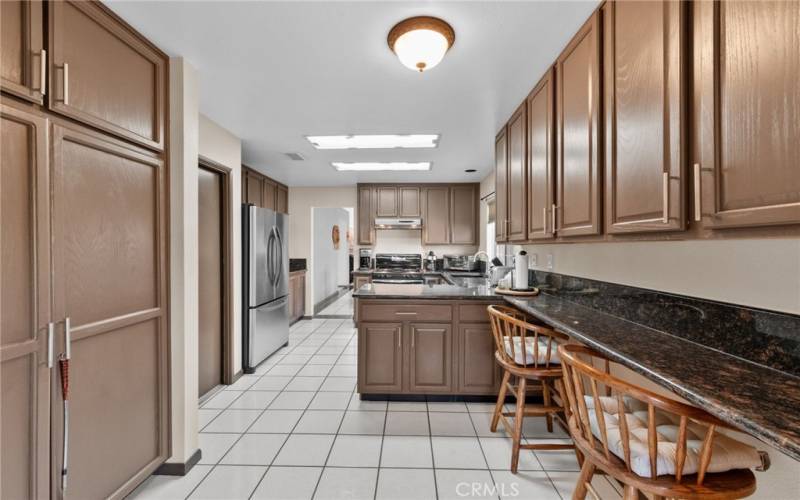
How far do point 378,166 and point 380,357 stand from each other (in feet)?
8.80

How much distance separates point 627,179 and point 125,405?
256 centimetres

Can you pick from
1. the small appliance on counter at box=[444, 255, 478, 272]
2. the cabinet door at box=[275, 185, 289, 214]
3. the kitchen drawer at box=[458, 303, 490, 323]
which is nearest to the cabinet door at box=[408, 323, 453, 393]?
the kitchen drawer at box=[458, 303, 490, 323]

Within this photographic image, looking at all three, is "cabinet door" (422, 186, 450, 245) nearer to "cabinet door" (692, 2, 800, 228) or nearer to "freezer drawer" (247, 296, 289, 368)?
"freezer drawer" (247, 296, 289, 368)

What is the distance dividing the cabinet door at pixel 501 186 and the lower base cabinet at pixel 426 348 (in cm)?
87

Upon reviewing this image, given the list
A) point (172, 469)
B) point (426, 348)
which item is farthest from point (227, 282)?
point (426, 348)

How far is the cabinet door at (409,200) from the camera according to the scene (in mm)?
5656

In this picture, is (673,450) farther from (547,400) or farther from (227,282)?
(227,282)

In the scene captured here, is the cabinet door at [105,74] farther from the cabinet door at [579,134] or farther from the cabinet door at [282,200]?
the cabinet door at [282,200]

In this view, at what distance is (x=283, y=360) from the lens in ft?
12.7

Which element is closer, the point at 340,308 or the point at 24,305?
the point at 24,305

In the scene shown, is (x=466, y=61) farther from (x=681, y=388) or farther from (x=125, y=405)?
(x=125, y=405)

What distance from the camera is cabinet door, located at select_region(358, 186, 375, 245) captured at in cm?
569

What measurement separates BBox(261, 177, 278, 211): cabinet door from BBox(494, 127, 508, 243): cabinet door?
3.32 m

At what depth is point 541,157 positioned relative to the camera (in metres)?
2.29
